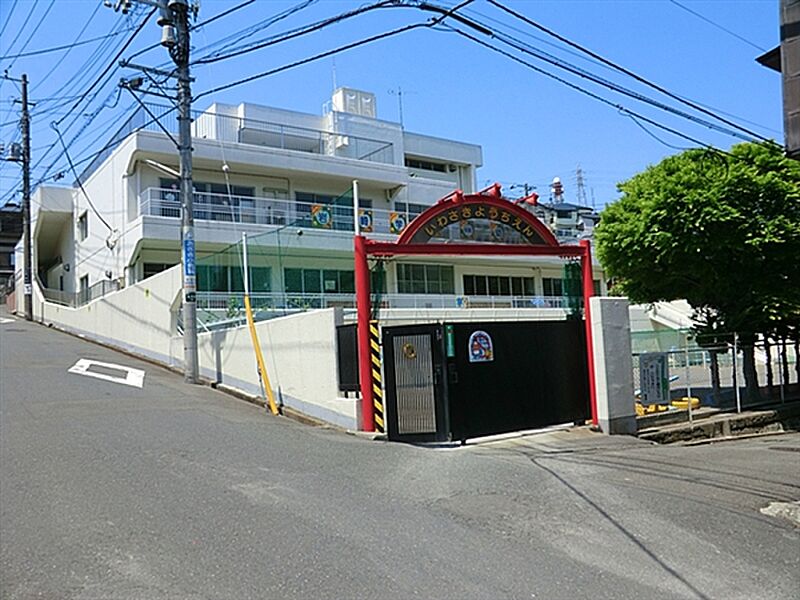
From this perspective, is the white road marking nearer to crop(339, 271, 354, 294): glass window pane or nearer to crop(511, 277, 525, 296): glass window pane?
crop(339, 271, 354, 294): glass window pane

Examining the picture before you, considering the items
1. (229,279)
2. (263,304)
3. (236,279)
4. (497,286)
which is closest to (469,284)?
(497,286)

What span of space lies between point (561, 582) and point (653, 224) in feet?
38.1

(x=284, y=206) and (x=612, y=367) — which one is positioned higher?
(x=284, y=206)

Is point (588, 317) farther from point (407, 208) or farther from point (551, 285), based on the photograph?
point (551, 285)

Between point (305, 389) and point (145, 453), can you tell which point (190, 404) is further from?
point (145, 453)

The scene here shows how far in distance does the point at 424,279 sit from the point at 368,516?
962 inches

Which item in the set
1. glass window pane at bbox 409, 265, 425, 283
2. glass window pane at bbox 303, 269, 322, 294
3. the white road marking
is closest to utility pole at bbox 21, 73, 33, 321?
the white road marking

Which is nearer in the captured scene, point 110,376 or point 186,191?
point 110,376

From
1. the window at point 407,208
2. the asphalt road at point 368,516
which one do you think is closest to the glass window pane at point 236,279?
the asphalt road at point 368,516

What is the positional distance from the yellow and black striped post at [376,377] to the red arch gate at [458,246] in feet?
0.23

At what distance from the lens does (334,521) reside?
6.52m

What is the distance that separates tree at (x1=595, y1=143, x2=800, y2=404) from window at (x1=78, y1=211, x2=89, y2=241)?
25065 millimetres

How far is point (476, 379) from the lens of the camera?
1163cm

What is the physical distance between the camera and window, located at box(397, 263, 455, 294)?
30250 mm
